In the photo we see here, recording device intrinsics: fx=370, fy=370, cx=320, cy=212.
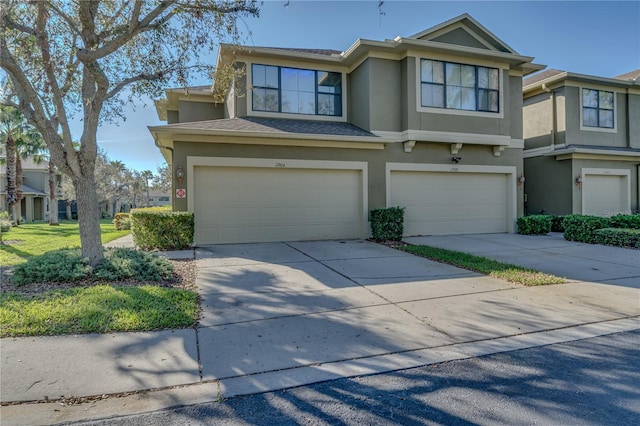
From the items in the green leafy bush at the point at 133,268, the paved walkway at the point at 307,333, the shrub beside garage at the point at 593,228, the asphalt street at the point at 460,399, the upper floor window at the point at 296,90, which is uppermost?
the upper floor window at the point at 296,90

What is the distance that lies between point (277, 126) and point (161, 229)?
4.61 meters

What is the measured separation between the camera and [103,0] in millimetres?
7035

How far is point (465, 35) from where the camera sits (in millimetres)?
12742

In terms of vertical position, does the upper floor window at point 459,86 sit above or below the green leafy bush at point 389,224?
above

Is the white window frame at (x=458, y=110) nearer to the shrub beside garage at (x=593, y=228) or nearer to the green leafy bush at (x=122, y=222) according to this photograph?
the shrub beside garage at (x=593, y=228)

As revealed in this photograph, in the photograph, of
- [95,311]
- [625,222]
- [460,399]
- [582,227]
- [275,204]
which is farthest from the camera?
[625,222]

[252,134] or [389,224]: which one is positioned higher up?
[252,134]

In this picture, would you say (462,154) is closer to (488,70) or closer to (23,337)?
(488,70)

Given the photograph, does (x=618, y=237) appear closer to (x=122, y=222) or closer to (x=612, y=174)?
(x=612, y=174)

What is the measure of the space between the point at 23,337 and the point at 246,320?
2.41 m

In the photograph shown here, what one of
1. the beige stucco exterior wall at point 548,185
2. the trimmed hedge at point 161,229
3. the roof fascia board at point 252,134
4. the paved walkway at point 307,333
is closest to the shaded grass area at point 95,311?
the paved walkway at point 307,333

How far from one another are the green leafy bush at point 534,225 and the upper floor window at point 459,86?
411 cm

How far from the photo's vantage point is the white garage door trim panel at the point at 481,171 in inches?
490

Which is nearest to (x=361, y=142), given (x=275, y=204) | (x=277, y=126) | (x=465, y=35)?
(x=277, y=126)
